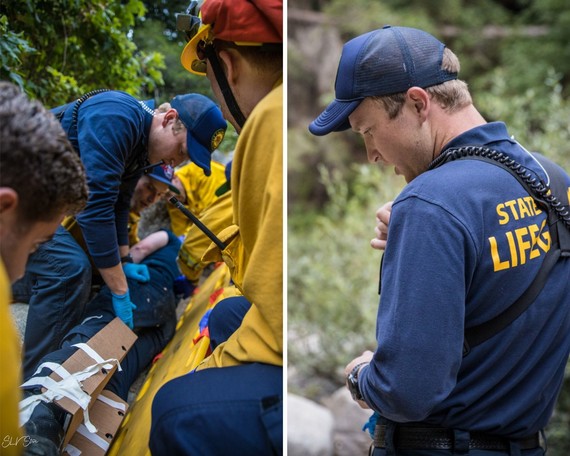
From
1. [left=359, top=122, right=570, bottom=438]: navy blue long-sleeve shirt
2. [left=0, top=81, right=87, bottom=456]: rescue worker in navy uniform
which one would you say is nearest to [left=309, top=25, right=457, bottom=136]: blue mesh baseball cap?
[left=359, top=122, right=570, bottom=438]: navy blue long-sleeve shirt

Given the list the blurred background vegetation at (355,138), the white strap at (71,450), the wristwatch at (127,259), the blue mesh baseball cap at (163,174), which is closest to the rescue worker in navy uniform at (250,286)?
the white strap at (71,450)

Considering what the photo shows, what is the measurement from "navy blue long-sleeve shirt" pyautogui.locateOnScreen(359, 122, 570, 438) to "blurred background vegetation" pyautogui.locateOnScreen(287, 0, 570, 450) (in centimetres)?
290

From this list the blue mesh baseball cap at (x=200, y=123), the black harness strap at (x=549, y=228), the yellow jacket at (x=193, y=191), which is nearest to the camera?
the black harness strap at (x=549, y=228)

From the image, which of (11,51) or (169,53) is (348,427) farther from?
(11,51)

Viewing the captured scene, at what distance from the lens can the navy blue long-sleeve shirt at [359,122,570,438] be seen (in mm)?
1492

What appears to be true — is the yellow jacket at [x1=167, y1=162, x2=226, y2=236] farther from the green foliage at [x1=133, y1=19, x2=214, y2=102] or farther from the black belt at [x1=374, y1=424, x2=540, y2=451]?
the black belt at [x1=374, y1=424, x2=540, y2=451]

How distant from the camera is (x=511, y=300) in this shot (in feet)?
5.24

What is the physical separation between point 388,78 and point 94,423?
48.8 inches

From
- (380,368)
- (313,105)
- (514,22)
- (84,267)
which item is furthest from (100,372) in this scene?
(514,22)

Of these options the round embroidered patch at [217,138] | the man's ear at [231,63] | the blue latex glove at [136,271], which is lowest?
the blue latex glove at [136,271]

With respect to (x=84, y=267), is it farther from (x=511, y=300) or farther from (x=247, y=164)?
(x=511, y=300)

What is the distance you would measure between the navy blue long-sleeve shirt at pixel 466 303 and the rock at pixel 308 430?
276 centimetres

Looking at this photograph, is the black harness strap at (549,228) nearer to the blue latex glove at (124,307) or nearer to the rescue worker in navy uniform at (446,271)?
the rescue worker in navy uniform at (446,271)

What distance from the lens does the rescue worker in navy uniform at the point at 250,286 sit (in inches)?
53.7
